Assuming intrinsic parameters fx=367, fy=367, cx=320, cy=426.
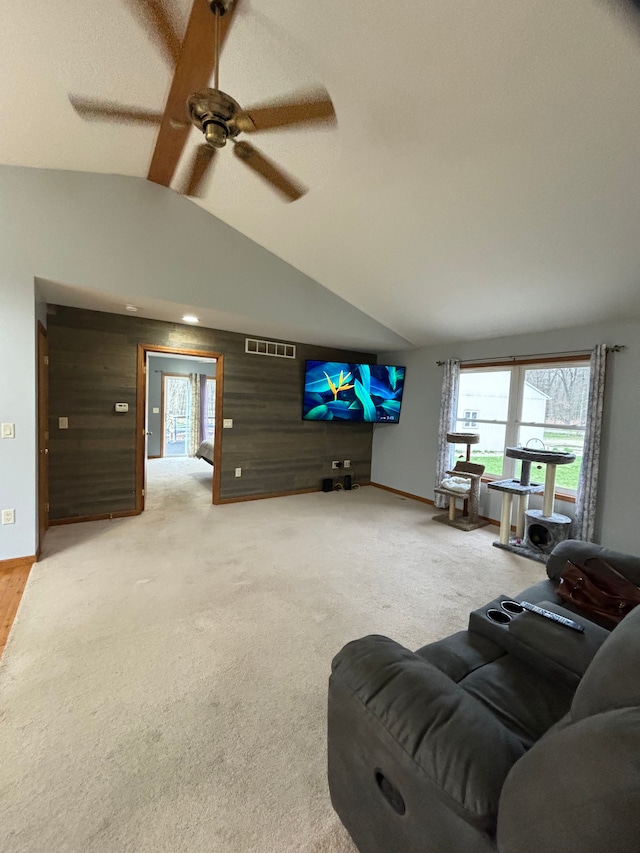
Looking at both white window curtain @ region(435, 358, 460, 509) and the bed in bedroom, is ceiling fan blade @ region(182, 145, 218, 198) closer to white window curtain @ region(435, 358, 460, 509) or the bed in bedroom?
white window curtain @ region(435, 358, 460, 509)

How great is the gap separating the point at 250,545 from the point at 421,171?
11.3 ft

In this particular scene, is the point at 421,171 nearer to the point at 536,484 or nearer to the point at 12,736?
the point at 536,484

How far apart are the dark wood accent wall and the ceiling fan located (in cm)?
252

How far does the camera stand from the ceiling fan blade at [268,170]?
5.49 ft

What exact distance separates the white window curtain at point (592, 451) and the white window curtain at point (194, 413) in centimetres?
733

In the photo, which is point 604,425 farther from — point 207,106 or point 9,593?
point 9,593

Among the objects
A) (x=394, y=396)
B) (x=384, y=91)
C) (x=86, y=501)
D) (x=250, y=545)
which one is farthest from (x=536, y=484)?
(x=86, y=501)

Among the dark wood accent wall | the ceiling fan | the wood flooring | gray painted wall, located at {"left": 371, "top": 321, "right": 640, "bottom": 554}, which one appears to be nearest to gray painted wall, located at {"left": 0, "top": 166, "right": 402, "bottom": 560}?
the wood flooring

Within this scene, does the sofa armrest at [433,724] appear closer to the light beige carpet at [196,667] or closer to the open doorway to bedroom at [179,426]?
the light beige carpet at [196,667]

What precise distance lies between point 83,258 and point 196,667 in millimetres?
3244

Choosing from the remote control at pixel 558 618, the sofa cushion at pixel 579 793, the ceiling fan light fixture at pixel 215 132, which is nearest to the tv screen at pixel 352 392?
the ceiling fan light fixture at pixel 215 132

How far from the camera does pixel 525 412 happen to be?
14.7ft

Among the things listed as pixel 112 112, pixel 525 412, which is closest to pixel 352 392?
pixel 525 412

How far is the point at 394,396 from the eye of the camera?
588 centimetres
